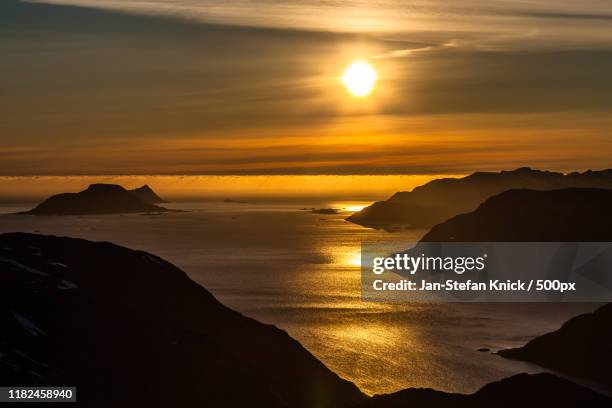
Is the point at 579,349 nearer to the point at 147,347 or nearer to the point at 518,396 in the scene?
the point at 518,396

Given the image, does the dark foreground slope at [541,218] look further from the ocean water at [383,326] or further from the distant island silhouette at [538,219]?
the ocean water at [383,326]

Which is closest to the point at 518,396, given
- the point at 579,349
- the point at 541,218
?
the point at 579,349

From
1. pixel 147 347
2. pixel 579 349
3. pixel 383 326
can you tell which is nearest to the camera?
pixel 147 347

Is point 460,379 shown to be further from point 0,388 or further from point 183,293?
point 0,388

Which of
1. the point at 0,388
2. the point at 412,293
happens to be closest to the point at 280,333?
the point at 0,388

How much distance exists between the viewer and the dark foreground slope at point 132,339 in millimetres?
43719

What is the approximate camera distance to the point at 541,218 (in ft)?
498

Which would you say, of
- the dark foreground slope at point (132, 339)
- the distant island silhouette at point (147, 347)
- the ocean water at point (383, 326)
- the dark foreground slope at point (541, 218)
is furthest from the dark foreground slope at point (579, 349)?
the dark foreground slope at point (541, 218)

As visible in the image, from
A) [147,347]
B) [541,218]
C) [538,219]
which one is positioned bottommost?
[147,347]

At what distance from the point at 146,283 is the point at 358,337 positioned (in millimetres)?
39017

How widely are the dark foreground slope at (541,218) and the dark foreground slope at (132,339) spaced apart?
97.3m

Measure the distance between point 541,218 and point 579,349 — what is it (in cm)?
7449

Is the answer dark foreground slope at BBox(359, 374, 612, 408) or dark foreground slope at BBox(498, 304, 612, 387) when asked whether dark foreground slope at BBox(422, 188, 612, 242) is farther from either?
dark foreground slope at BBox(359, 374, 612, 408)

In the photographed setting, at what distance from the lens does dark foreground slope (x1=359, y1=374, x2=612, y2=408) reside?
1888 inches
